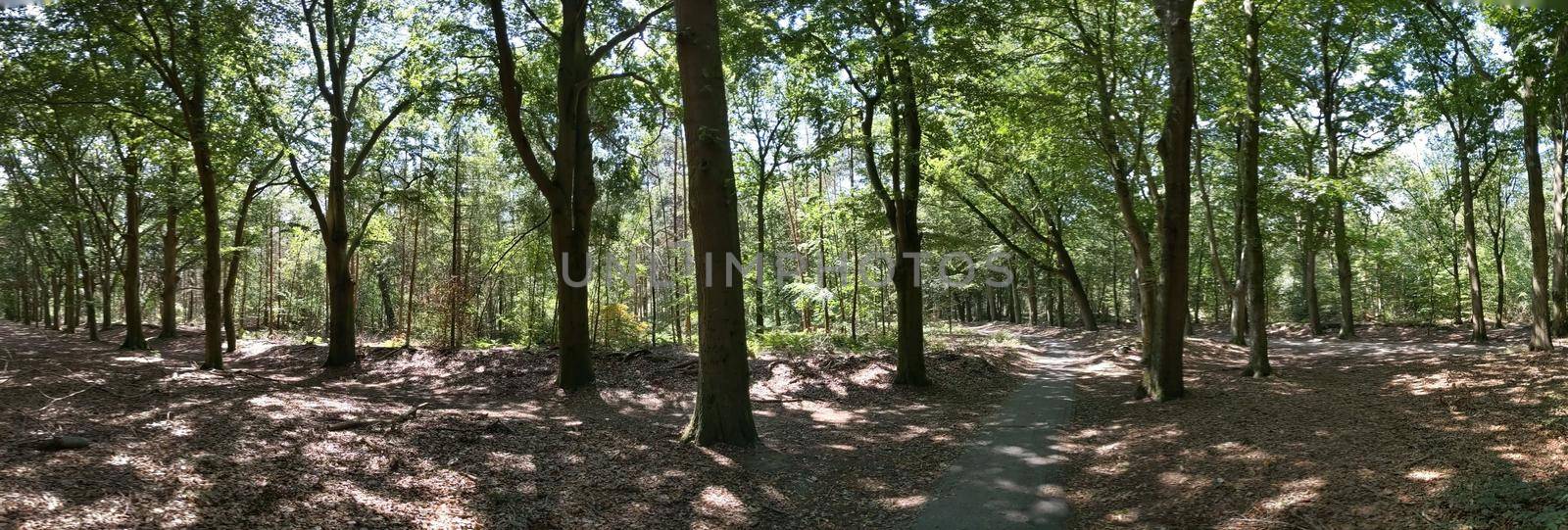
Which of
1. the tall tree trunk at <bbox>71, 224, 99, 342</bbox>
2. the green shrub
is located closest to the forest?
the green shrub

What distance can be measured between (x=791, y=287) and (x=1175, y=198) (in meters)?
13.4

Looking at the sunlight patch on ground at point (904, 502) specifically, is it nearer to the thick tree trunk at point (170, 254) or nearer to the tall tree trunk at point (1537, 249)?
the tall tree trunk at point (1537, 249)

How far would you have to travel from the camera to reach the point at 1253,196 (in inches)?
435

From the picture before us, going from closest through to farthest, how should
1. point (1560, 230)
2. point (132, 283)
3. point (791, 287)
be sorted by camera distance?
point (1560, 230) → point (132, 283) → point (791, 287)

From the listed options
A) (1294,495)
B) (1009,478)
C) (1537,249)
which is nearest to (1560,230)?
(1537,249)

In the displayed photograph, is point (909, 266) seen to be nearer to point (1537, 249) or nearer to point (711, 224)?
point (711, 224)

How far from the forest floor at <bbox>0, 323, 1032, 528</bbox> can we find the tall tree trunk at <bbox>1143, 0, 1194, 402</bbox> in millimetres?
2640

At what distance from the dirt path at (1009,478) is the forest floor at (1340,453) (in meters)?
0.24

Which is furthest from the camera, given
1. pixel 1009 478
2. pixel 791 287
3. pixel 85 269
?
pixel 85 269

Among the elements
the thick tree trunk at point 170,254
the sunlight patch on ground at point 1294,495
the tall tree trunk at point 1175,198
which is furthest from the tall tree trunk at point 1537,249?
the thick tree trunk at point 170,254

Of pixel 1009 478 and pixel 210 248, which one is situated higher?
pixel 210 248

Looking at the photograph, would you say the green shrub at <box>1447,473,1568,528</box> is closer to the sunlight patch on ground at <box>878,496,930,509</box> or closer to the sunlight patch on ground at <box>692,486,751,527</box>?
the sunlight patch on ground at <box>878,496,930,509</box>

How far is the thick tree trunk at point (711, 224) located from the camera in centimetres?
713

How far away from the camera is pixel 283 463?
5.03 metres
